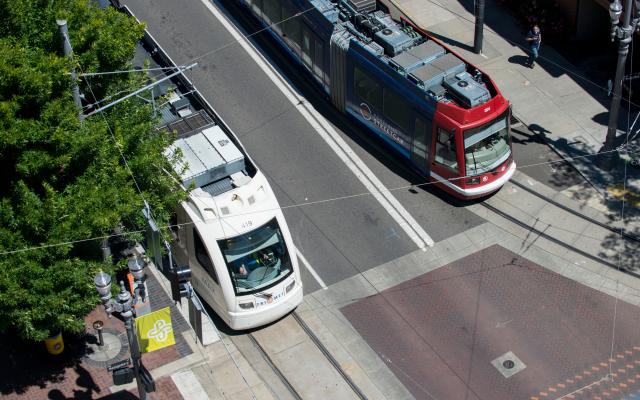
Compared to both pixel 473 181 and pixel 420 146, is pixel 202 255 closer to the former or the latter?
pixel 420 146

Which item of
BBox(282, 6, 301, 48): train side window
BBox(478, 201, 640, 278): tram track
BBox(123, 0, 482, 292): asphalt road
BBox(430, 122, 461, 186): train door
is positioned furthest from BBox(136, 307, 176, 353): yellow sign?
BBox(282, 6, 301, 48): train side window

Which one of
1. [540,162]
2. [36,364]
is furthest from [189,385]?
[540,162]

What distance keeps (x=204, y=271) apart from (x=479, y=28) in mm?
15230

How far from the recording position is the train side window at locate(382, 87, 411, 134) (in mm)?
31234

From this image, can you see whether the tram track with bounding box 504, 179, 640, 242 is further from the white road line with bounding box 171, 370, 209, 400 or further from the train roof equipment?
the white road line with bounding box 171, 370, 209, 400

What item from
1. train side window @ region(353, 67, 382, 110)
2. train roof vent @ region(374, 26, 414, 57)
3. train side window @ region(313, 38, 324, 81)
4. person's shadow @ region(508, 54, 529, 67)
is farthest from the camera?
person's shadow @ region(508, 54, 529, 67)

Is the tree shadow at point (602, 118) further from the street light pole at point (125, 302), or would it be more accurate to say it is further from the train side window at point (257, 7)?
the street light pole at point (125, 302)

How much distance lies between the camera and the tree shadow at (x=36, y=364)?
26375mm

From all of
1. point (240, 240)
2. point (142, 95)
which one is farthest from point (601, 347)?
point (142, 95)

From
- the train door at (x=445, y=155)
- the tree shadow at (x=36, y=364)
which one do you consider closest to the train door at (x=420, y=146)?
the train door at (x=445, y=155)

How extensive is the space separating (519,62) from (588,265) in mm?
10113

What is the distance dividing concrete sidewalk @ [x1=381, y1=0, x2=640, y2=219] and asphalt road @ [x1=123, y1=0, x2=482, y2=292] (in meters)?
4.16

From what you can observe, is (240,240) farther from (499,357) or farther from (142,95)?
(499,357)

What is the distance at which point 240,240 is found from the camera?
2617cm
